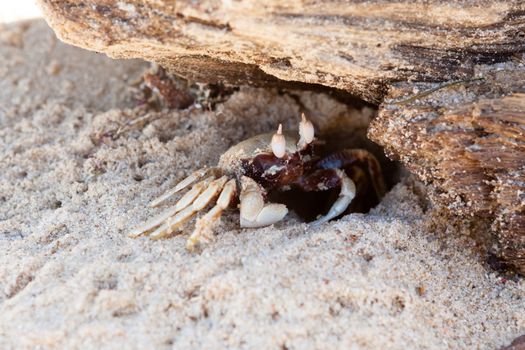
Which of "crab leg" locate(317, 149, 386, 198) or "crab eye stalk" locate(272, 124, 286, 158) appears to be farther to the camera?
"crab leg" locate(317, 149, 386, 198)

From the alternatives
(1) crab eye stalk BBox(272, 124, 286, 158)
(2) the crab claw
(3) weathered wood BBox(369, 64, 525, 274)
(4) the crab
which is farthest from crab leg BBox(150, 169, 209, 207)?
(3) weathered wood BBox(369, 64, 525, 274)

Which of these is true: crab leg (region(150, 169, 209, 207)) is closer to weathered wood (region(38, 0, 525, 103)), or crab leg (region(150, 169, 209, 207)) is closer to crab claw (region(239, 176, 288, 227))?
crab claw (region(239, 176, 288, 227))

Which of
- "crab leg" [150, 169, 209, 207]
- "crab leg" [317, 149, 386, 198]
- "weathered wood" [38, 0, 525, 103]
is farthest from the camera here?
"crab leg" [317, 149, 386, 198]

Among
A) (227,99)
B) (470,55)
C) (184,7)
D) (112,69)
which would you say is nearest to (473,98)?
(470,55)

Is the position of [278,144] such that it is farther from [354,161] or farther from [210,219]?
[210,219]

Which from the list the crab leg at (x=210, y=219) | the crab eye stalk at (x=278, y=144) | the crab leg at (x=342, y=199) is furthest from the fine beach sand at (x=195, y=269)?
the crab eye stalk at (x=278, y=144)

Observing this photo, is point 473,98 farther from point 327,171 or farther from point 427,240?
point 327,171

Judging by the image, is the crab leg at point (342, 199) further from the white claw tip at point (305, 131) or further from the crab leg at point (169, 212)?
the crab leg at point (169, 212)

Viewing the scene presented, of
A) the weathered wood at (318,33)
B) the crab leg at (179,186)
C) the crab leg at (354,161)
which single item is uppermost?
the weathered wood at (318,33)
